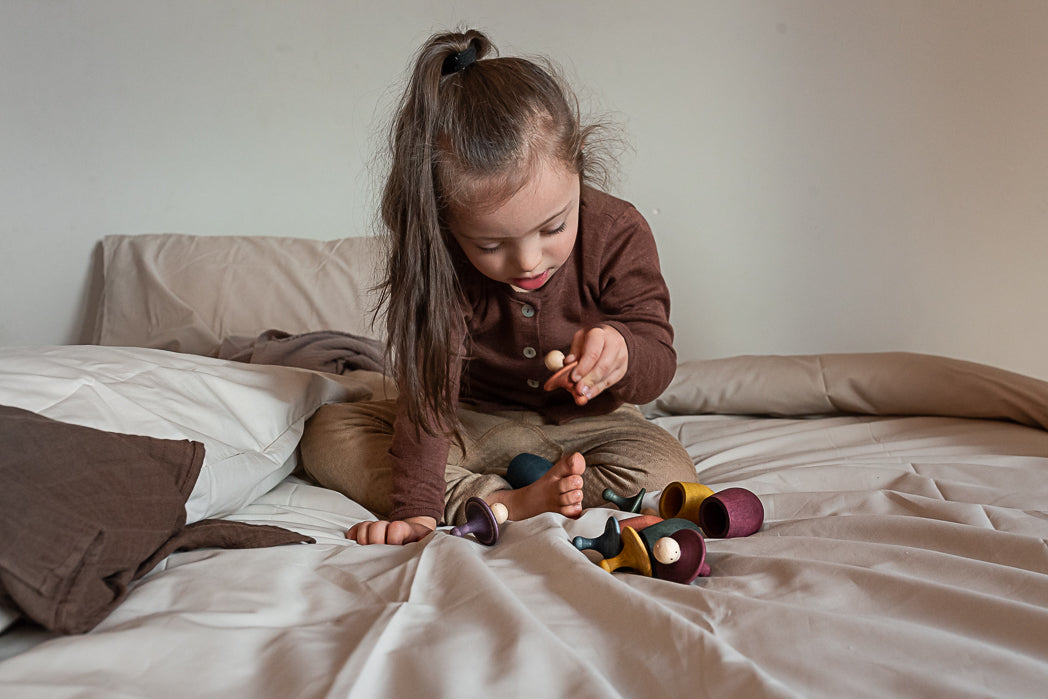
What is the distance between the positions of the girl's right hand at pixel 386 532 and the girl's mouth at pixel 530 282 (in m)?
0.32

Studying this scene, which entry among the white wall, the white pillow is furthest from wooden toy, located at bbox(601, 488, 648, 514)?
the white wall

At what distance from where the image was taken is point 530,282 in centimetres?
108

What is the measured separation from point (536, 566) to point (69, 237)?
1.61 m

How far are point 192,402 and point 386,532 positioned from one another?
0.27 m

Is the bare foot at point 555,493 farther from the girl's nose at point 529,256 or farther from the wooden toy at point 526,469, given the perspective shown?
the girl's nose at point 529,256

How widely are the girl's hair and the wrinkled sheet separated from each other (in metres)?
0.28

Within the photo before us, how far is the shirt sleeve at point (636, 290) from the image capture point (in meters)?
1.17

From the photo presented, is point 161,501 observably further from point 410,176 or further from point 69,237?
point 69,237

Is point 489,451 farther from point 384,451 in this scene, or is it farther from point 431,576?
point 431,576

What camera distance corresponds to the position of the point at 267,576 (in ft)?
2.37

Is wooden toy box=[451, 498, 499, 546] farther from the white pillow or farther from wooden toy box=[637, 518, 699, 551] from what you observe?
the white pillow

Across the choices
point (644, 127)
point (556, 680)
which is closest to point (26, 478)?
point (556, 680)

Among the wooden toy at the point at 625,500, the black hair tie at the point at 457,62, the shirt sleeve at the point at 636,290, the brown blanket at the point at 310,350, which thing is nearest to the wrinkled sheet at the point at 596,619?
the wooden toy at the point at 625,500

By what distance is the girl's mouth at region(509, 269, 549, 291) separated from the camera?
1.07m
